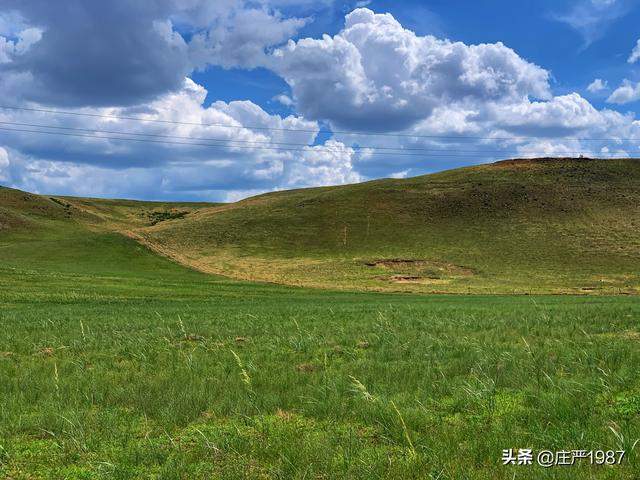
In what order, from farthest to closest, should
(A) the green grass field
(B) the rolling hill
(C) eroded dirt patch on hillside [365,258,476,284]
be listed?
(B) the rolling hill
(C) eroded dirt patch on hillside [365,258,476,284]
(A) the green grass field

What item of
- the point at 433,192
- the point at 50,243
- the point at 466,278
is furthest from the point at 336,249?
the point at 50,243

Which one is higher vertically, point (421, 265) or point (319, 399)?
point (421, 265)

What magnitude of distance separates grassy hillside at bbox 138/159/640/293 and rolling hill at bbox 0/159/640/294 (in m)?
0.23

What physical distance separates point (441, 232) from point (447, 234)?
1.53 m

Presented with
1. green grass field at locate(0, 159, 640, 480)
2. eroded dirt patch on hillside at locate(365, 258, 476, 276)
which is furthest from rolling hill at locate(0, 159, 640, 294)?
green grass field at locate(0, 159, 640, 480)

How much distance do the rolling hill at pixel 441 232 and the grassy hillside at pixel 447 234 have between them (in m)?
0.23

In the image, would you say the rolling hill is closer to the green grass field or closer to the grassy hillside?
the grassy hillside

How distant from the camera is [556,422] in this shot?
7.41 meters

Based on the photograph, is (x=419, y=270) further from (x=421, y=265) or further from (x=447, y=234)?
(x=447, y=234)

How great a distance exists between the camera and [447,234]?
90250 millimetres

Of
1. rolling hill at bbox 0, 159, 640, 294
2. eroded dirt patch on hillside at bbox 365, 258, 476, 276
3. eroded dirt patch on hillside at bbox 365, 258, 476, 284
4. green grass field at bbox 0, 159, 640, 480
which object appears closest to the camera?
green grass field at bbox 0, 159, 640, 480

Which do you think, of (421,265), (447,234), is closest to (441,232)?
(447,234)

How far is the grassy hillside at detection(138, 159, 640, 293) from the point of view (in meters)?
67.4

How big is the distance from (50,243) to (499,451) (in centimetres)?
9137
